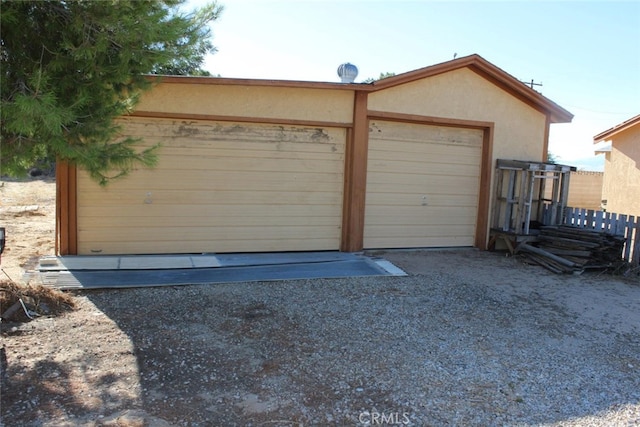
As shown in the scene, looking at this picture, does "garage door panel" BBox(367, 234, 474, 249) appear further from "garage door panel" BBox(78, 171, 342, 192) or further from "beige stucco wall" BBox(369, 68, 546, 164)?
"beige stucco wall" BBox(369, 68, 546, 164)

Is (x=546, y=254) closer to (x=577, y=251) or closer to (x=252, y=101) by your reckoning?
(x=577, y=251)

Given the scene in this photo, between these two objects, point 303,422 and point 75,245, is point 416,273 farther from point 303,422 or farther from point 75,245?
point 75,245

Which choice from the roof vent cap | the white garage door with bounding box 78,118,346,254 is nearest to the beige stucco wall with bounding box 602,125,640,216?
the roof vent cap

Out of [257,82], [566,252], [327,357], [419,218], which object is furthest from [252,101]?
[566,252]

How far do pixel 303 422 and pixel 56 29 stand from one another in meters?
3.60

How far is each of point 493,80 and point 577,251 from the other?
144 inches

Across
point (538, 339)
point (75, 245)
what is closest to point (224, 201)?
point (75, 245)

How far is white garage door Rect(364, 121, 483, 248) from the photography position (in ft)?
29.0

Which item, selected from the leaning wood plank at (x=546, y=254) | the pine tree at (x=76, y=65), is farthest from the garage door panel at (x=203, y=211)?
the leaning wood plank at (x=546, y=254)

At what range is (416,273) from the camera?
7.30m

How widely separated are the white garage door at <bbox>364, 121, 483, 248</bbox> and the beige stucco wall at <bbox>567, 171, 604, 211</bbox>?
1511cm

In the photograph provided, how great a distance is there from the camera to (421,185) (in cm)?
920

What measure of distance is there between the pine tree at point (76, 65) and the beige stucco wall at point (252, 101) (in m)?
3.22

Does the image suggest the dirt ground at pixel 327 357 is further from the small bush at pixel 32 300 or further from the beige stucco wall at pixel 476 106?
the beige stucco wall at pixel 476 106
